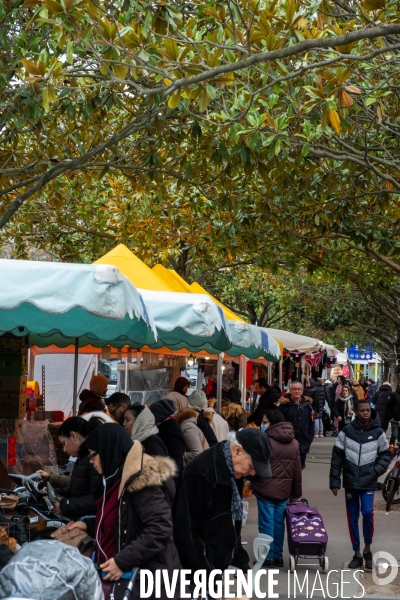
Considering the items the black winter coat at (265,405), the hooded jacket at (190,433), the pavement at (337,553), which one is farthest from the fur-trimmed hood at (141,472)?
the black winter coat at (265,405)

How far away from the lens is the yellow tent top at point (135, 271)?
31.5 feet

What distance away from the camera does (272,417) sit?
1031 cm

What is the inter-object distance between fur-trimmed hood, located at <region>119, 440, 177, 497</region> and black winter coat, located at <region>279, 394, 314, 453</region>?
9.64 m

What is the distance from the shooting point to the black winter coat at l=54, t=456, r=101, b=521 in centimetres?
579

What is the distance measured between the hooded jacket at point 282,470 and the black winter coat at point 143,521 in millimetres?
4991

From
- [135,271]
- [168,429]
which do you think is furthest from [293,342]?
[168,429]

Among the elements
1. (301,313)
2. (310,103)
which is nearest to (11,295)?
(310,103)

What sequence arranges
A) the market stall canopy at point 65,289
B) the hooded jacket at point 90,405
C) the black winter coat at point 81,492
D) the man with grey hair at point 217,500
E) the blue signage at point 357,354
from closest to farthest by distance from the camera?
the man with grey hair at point 217,500
the market stall canopy at point 65,289
the black winter coat at point 81,492
the hooded jacket at point 90,405
the blue signage at point 357,354

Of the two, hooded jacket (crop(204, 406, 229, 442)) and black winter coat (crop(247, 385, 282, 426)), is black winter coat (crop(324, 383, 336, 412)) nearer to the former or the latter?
black winter coat (crop(247, 385, 282, 426))

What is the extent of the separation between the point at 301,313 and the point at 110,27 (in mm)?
37993

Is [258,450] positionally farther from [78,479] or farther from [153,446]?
[153,446]

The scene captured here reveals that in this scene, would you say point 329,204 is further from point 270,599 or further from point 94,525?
point 94,525

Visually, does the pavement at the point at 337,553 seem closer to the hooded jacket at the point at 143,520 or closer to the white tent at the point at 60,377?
the hooded jacket at the point at 143,520

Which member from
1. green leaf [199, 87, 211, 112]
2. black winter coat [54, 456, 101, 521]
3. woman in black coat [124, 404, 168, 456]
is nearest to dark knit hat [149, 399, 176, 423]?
woman in black coat [124, 404, 168, 456]
